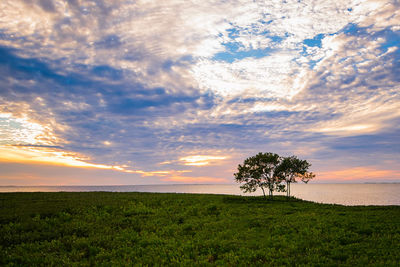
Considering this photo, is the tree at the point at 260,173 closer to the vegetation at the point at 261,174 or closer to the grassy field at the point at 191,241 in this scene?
Answer: the vegetation at the point at 261,174

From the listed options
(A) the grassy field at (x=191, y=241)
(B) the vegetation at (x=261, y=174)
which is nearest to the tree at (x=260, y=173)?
(B) the vegetation at (x=261, y=174)

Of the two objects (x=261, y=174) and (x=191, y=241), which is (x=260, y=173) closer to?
(x=261, y=174)

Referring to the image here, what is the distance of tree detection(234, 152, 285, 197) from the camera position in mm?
52781

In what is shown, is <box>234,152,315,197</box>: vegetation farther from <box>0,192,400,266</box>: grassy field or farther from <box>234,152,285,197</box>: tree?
<box>0,192,400,266</box>: grassy field

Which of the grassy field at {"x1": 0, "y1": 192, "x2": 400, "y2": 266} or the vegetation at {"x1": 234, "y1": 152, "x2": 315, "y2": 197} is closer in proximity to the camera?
the grassy field at {"x1": 0, "y1": 192, "x2": 400, "y2": 266}

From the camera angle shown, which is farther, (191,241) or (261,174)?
(261,174)

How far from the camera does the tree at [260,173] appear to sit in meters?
52.8

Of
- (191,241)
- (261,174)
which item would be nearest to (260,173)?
(261,174)

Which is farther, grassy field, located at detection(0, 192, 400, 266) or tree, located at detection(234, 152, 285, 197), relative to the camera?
tree, located at detection(234, 152, 285, 197)

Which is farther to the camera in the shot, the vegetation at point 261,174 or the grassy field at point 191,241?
the vegetation at point 261,174

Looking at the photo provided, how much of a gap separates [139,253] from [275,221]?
553 inches

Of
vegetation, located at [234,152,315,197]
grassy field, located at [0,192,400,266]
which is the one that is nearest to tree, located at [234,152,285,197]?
vegetation, located at [234,152,315,197]

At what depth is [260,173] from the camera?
173 feet

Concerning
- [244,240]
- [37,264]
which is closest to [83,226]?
[37,264]
